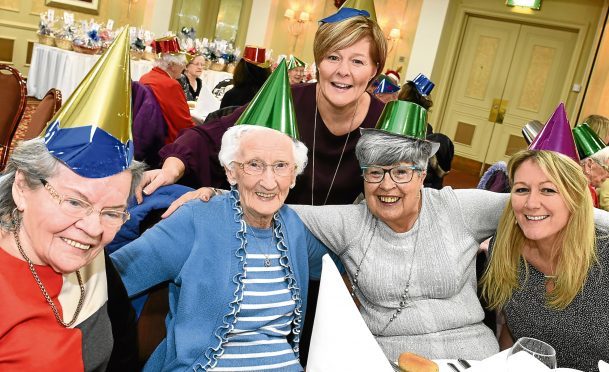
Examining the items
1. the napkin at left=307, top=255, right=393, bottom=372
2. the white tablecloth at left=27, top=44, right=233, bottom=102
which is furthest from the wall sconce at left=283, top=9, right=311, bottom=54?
the napkin at left=307, top=255, right=393, bottom=372

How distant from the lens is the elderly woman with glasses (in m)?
1.84

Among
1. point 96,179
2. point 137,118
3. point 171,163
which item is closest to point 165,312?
point 171,163

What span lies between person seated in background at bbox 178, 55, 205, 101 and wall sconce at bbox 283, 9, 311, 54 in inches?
242

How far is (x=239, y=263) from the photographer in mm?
1664

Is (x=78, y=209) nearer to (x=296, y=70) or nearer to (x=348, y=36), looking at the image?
(x=348, y=36)

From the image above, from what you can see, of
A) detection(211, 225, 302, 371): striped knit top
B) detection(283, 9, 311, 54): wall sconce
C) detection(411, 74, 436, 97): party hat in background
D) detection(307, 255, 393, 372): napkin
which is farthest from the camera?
detection(283, 9, 311, 54): wall sconce

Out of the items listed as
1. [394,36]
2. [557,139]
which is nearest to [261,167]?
[557,139]

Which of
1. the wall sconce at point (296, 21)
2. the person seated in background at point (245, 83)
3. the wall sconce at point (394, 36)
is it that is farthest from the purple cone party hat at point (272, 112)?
the wall sconce at point (296, 21)

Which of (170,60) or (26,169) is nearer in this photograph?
(26,169)

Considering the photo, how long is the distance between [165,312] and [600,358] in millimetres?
1445

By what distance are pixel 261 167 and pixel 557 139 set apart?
1.01m

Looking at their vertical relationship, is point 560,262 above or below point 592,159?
below

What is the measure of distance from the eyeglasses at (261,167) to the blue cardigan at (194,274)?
0.13 m

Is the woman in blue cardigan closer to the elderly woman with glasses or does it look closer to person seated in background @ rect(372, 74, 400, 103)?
the elderly woman with glasses
